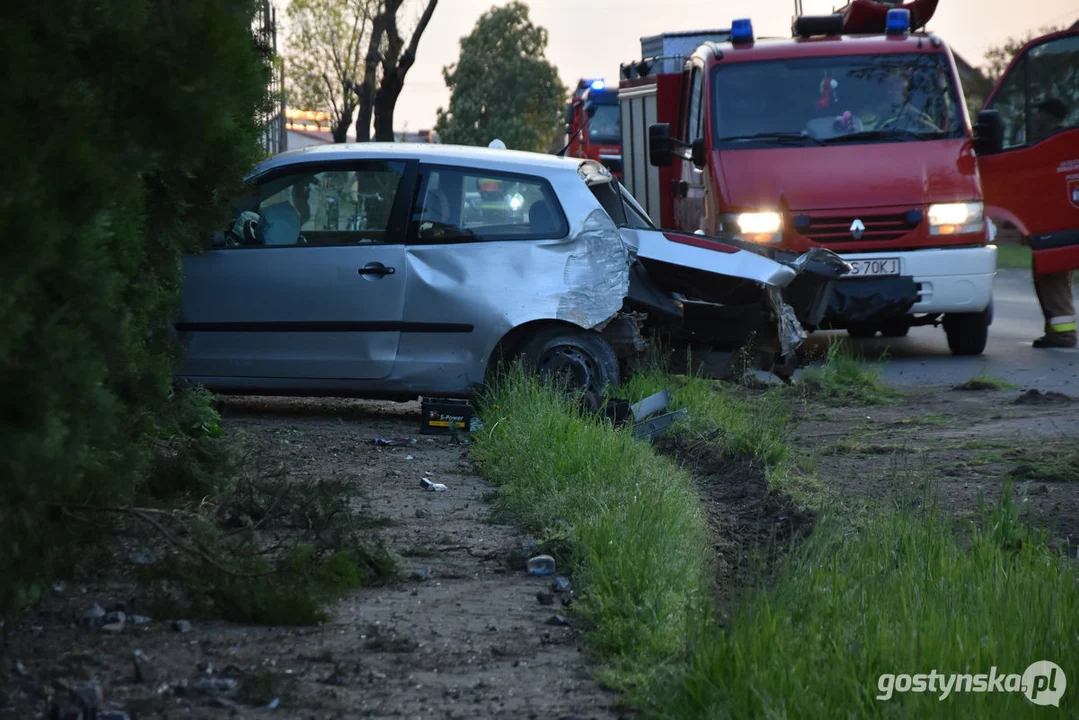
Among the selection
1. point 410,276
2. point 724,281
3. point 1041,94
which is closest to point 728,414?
point 724,281

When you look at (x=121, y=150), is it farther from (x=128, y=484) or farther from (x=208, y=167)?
(x=208, y=167)

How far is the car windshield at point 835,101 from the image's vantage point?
12680 millimetres

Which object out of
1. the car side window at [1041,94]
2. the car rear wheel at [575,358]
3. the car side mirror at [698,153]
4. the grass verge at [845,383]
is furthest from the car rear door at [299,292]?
the car side window at [1041,94]

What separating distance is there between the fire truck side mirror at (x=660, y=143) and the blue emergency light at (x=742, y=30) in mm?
1206

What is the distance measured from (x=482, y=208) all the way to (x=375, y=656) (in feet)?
15.6

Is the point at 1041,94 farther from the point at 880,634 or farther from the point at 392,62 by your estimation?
the point at 392,62

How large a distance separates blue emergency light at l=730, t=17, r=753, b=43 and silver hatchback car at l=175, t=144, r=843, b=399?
5312 millimetres

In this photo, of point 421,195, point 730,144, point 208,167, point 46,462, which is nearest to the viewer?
point 46,462

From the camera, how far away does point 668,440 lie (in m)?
7.94

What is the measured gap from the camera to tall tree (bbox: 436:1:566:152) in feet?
278

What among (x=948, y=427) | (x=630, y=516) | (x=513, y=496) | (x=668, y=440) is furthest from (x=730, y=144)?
(x=630, y=516)

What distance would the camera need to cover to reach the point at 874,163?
40.8ft

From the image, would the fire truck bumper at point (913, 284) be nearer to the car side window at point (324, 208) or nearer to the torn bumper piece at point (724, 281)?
the torn bumper piece at point (724, 281)

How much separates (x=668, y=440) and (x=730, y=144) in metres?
5.34
